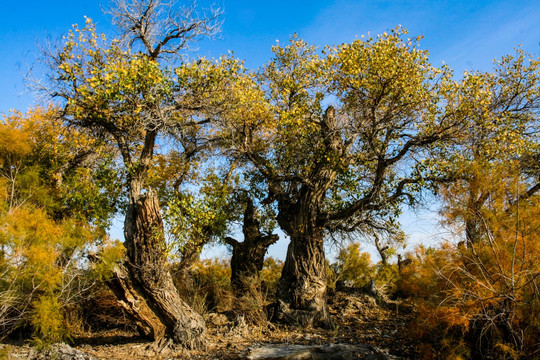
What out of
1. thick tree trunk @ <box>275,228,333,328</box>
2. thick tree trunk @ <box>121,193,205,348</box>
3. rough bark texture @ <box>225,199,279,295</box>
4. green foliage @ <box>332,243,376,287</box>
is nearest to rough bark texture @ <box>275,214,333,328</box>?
thick tree trunk @ <box>275,228,333,328</box>

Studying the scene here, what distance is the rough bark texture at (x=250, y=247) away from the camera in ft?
37.7

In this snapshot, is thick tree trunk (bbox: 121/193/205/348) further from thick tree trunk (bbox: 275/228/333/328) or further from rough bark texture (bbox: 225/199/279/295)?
rough bark texture (bbox: 225/199/279/295)

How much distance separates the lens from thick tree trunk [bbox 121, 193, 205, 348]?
24.8 feet

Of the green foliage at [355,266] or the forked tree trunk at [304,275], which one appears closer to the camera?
the forked tree trunk at [304,275]

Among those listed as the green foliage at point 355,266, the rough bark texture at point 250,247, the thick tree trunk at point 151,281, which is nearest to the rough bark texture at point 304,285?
the rough bark texture at point 250,247

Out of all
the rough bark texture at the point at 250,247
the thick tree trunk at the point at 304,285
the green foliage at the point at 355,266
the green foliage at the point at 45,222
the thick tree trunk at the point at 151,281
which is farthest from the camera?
the green foliage at the point at 355,266

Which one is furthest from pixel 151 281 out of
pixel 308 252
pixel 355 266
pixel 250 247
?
pixel 355 266

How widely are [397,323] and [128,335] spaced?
6.18 m

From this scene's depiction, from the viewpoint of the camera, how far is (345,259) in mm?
13656

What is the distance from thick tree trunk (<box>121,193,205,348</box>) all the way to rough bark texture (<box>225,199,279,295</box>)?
3.65m

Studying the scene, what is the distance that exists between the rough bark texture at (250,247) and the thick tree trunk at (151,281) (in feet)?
12.0

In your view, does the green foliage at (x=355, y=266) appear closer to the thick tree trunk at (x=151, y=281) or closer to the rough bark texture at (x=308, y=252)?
the rough bark texture at (x=308, y=252)

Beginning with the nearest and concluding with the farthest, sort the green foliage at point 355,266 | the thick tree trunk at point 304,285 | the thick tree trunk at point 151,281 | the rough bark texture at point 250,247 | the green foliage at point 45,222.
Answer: the green foliage at point 45,222 < the thick tree trunk at point 151,281 < the thick tree trunk at point 304,285 < the rough bark texture at point 250,247 < the green foliage at point 355,266

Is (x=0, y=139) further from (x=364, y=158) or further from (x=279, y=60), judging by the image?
(x=364, y=158)
